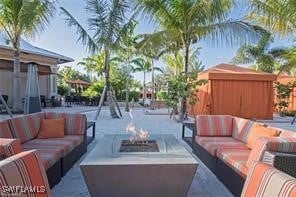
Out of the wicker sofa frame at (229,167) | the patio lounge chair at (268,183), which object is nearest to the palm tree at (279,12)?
the wicker sofa frame at (229,167)

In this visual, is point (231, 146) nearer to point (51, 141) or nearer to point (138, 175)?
point (138, 175)

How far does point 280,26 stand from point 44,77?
1679 centimetres

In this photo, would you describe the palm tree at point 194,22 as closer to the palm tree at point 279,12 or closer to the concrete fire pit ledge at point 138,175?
the palm tree at point 279,12

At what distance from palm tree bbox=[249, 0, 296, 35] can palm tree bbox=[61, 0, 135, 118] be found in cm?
512

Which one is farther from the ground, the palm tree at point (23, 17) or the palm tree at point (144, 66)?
the palm tree at point (23, 17)

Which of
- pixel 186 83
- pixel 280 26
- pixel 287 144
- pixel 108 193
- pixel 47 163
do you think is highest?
pixel 280 26

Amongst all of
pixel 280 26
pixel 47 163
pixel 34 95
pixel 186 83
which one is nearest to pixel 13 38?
pixel 34 95

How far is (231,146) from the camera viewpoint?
5.41 meters

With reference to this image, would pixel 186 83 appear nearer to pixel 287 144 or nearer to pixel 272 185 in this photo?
pixel 287 144

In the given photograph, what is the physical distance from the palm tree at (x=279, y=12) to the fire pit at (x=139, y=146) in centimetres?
713

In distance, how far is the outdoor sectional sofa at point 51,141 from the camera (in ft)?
14.3

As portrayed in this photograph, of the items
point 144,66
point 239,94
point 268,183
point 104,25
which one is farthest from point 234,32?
point 144,66

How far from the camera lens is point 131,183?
3.83 m

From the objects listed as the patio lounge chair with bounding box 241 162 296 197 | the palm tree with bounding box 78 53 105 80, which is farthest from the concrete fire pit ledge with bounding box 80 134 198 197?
the palm tree with bounding box 78 53 105 80
